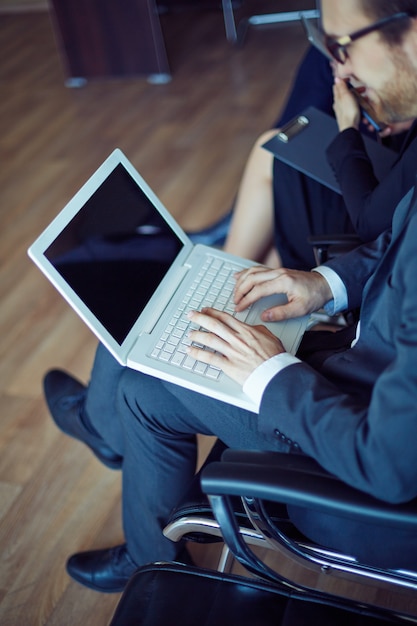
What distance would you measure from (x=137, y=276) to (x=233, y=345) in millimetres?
279

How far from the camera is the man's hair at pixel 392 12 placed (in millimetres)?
1375

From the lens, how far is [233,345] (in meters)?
1.13

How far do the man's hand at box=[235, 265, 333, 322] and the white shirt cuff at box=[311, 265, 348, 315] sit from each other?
0.03m

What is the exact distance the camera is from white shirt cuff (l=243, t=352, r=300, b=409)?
107cm

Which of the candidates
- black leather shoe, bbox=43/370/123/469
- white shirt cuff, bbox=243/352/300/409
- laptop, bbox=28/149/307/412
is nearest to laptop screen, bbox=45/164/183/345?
laptop, bbox=28/149/307/412

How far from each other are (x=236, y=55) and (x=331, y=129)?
2.76m

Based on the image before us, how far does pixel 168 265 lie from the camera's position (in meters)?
1.40

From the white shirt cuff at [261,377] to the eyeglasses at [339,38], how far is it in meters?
0.80

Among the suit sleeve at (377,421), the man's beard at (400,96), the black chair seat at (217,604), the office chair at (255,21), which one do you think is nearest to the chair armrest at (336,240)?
the man's beard at (400,96)

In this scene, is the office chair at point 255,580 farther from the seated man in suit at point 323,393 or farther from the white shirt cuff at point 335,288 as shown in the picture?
the white shirt cuff at point 335,288

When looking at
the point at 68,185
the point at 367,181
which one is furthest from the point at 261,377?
the point at 68,185

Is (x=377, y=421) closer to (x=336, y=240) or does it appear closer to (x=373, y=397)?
(x=373, y=397)

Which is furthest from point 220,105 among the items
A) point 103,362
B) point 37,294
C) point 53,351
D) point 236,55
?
point 103,362

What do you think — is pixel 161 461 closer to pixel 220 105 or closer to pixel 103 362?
pixel 103 362
